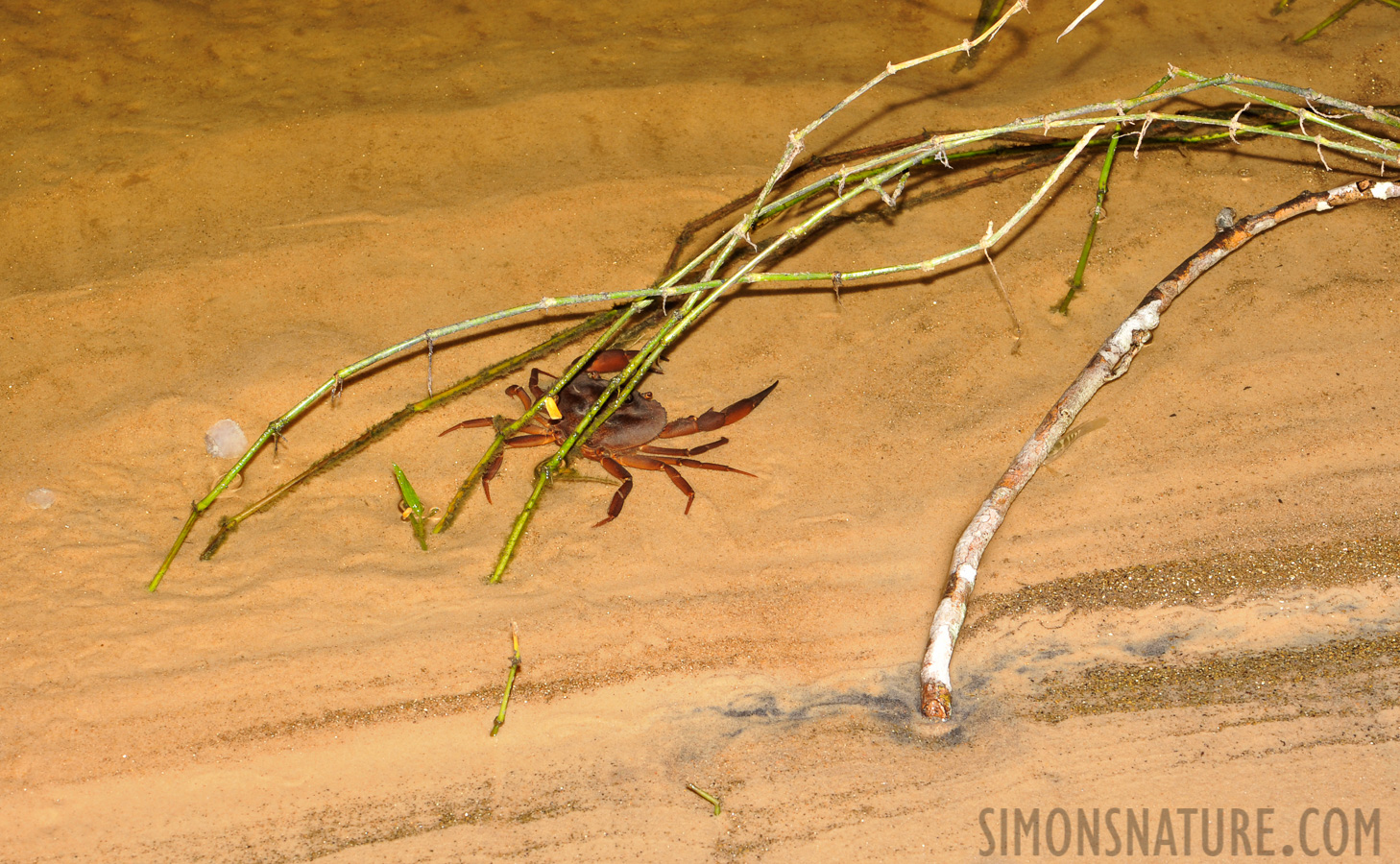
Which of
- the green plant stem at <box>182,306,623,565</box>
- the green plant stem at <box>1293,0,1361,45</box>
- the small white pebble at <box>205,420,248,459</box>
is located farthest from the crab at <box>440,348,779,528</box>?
the green plant stem at <box>1293,0,1361,45</box>

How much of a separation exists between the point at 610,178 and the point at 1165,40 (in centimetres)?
308

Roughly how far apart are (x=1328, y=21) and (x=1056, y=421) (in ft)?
10.6

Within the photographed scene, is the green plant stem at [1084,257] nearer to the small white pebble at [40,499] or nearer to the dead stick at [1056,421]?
the dead stick at [1056,421]

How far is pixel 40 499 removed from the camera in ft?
10.9

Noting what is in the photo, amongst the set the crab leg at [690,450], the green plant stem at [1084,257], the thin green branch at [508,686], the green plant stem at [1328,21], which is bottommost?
the thin green branch at [508,686]

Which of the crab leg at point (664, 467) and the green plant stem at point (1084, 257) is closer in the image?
the crab leg at point (664, 467)

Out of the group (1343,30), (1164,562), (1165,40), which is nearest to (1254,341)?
(1164,562)

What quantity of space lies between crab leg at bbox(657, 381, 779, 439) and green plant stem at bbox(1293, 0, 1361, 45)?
3.54m

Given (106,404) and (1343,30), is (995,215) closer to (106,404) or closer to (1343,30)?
(1343,30)

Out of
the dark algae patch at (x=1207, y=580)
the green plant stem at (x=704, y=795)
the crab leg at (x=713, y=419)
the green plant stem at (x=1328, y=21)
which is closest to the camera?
the green plant stem at (x=704, y=795)

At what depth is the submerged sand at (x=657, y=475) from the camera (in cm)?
270

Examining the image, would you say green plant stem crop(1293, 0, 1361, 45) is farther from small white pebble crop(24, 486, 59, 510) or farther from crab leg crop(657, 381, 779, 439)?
small white pebble crop(24, 486, 59, 510)

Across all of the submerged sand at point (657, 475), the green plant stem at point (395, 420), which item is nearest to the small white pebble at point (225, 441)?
the submerged sand at point (657, 475)

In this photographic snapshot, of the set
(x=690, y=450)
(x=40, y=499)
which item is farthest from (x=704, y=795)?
(x=40, y=499)
